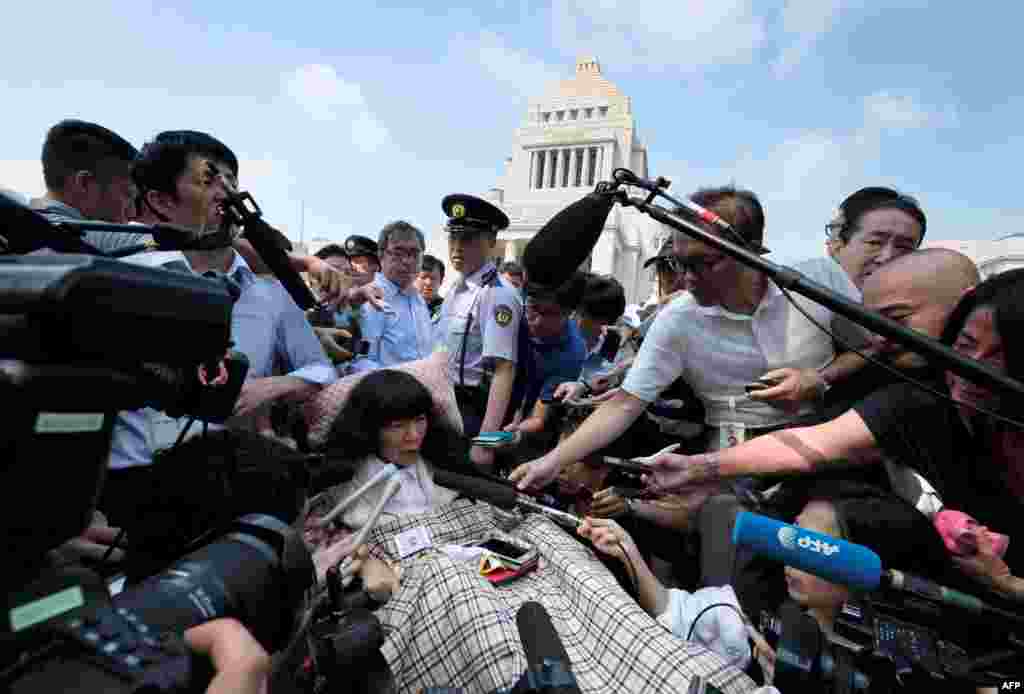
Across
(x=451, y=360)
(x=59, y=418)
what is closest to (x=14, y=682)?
(x=59, y=418)

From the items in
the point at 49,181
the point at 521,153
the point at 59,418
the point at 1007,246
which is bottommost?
the point at 59,418

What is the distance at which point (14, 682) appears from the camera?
54 cm

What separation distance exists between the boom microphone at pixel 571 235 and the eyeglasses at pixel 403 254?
2607mm

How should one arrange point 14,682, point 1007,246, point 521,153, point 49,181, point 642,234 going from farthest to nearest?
1. point 521,153
2. point 642,234
3. point 1007,246
4. point 49,181
5. point 14,682

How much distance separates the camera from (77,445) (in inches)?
26.2

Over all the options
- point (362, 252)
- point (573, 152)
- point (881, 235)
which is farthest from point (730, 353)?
point (573, 152)

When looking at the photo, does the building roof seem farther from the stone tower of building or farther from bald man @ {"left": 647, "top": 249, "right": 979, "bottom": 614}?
→ bald man @ {"left": 647, "top": 249, "right": 979, "bottom": 614}

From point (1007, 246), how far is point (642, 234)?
63.3ft

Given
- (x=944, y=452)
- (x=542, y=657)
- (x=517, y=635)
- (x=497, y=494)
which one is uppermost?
(x=944, y=452)

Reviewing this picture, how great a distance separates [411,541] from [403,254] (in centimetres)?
217

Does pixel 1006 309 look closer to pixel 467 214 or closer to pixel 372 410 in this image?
pixel 372 410

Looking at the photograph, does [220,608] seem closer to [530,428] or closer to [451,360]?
[530,428]

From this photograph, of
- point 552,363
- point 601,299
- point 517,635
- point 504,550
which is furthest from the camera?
point 601,299

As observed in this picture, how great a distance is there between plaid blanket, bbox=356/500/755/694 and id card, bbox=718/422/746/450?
658mm
